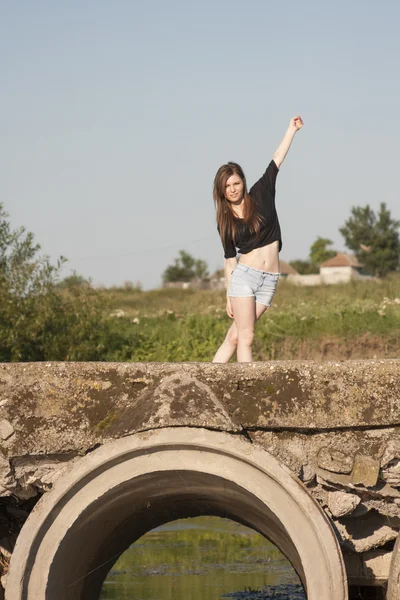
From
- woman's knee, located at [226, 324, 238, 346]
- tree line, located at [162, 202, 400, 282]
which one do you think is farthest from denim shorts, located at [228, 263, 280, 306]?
tree line, located at [162, 202, 400, 282]

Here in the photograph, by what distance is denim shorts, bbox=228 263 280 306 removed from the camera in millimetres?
6070

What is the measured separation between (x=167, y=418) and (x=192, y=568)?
545cm

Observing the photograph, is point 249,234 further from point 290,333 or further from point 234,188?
point 290,333

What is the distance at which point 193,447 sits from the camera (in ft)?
16.3

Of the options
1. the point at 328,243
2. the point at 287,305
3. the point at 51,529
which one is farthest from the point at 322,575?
the point at 328,243

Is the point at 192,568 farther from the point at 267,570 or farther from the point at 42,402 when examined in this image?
the point at 42,402

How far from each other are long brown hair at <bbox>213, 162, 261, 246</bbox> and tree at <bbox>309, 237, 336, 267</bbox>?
77661 millimetres

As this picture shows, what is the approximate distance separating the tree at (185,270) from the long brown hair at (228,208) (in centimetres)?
6543

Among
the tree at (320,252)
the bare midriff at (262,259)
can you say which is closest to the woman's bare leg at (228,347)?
the bare midriff at (262,259)

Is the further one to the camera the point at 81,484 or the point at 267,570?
the point at 267,570

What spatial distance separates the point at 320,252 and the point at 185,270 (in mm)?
18296

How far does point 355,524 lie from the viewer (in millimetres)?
5441

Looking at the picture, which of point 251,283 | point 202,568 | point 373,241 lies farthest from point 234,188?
point 373,241

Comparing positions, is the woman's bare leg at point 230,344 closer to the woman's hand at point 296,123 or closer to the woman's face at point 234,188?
the woman's face at point 234,188
